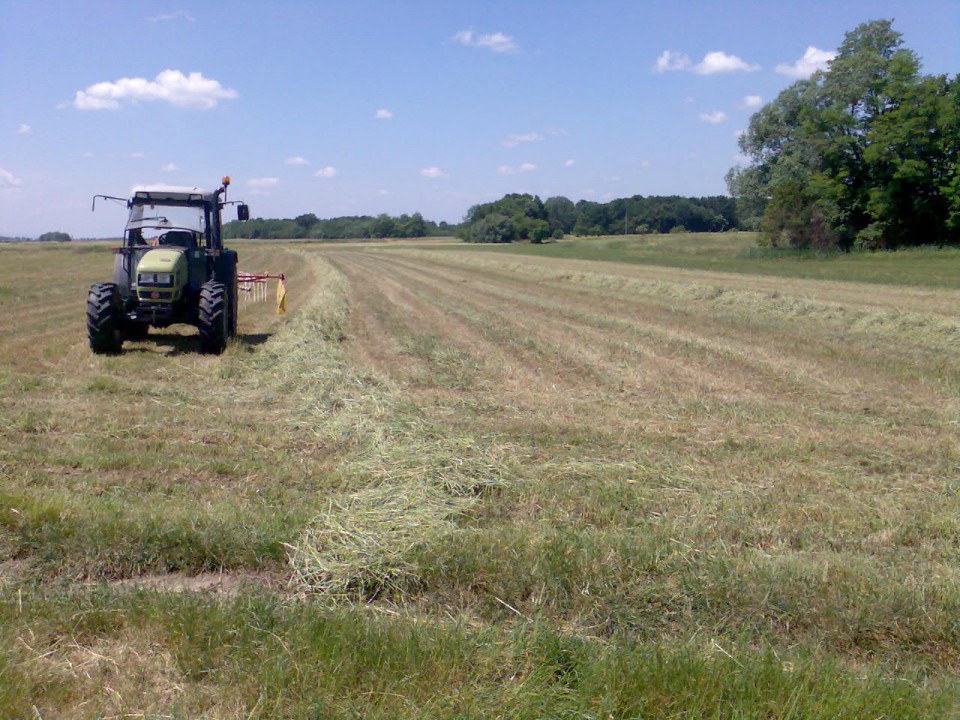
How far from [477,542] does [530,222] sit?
315ft

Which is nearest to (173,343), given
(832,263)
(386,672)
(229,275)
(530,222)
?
(229,275)

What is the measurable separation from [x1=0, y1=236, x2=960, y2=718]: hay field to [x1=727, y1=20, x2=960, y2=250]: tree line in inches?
1572

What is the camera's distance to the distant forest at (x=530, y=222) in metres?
98.9

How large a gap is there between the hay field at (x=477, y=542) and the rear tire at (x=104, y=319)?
971 mm

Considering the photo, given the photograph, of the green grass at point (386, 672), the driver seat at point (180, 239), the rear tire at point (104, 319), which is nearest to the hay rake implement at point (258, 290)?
the driver seat at point (180, 239)

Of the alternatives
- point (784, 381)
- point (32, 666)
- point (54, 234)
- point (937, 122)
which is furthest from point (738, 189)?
point (54, 234)

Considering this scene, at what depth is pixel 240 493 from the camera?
5.37 meters

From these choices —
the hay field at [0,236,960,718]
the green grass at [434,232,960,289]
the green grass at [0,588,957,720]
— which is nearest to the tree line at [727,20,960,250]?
the green grass at [434,232,960,289]

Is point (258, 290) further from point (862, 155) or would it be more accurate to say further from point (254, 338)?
point (862, 155)

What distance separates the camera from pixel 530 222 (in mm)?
98188

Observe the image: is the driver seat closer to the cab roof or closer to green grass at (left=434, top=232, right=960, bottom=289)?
the cab roof

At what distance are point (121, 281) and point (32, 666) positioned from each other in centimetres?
993

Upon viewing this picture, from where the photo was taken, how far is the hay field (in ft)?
10.1

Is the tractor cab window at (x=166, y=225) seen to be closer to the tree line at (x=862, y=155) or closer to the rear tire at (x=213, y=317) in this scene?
the rear tire at (x=213, y=317)
